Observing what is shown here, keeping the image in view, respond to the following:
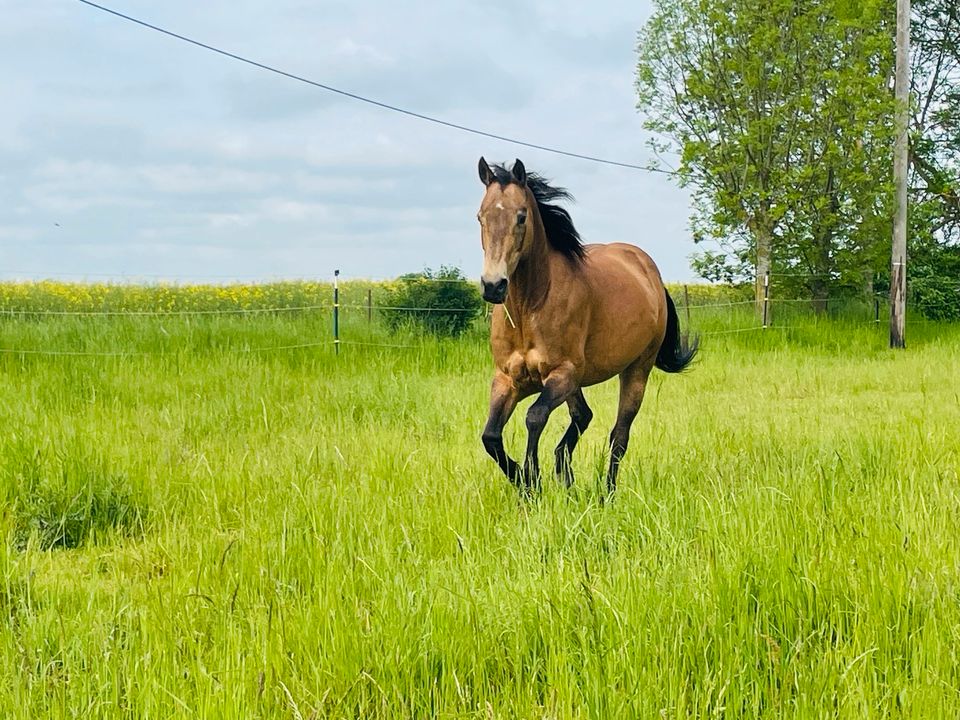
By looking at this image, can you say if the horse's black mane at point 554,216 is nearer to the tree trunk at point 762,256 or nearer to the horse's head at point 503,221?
the horse's head at point 503,221

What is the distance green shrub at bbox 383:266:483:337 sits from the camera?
16.0 metres

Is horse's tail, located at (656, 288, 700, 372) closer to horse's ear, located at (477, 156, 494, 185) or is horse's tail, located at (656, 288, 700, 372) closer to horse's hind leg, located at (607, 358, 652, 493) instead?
horse's hind leg, located at (607, 358, 652, 493)

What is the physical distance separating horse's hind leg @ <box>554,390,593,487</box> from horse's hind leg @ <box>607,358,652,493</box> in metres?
0.27

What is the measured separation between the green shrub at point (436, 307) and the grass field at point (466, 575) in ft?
23.7

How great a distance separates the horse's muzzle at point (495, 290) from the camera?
5059 mm

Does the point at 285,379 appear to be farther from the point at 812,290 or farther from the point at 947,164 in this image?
the point at 947,164

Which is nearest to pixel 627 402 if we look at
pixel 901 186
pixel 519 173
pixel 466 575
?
pixel 519 173

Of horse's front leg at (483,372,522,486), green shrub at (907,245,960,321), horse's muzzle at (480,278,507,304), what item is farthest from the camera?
green shrub at (907,245,960,321)

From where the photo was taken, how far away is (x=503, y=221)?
5387mm

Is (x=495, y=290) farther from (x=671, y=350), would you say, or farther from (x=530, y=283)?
(x=671, y=350)

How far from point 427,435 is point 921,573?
511cm

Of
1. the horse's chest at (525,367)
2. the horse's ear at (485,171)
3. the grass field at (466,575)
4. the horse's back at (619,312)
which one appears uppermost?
the horse's ear at (485,171)

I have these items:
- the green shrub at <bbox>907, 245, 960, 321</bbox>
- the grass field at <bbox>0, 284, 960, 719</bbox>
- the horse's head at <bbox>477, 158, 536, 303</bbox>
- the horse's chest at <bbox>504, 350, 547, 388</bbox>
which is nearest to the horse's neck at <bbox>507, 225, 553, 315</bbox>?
the horse's head at <bbox>477, 158, 536, 303</bbox>

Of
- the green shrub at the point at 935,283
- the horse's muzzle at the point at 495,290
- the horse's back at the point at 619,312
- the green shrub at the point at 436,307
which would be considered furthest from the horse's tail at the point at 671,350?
the green shrub at the point at 935,283
